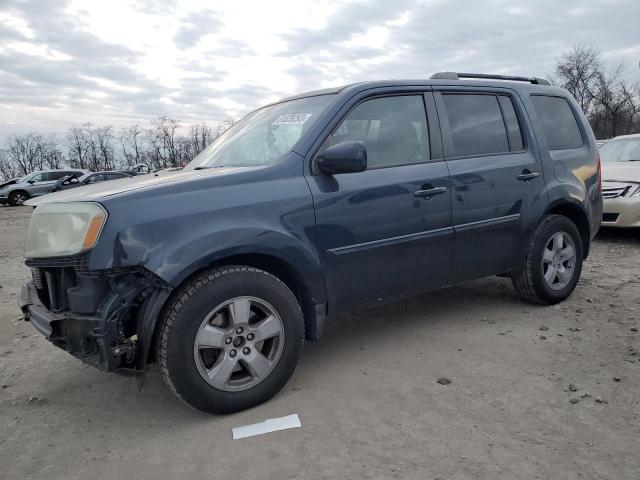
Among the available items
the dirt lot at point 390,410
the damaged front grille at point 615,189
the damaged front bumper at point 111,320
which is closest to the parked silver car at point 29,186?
the dirt lot at point 390,410

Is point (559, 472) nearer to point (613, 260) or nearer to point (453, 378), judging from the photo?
point (453, 378)

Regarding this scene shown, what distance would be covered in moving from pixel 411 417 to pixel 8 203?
25.1 metres

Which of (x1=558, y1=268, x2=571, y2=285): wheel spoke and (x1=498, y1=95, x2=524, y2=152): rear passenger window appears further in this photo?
(x1=558, y1=268, x2=571, y2=285): wheel spoke

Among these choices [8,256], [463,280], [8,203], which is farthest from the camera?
[8,203]

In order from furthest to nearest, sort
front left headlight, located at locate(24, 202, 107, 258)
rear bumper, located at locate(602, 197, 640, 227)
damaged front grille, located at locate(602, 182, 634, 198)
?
damaged front grille, located at locate(602, 182, 634, 198) < rear bumper, located at locate(602, 197, 640, 227) < front left headlight, located at locate(24, 202, 107, 258)

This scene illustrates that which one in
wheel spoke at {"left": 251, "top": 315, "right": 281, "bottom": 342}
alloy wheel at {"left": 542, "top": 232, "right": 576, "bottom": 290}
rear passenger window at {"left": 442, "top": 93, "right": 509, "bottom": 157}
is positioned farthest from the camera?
alloy wheel at {"left": 542, "top": 232, "right": 576, "bottom": 290}

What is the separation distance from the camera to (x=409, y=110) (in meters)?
3.78

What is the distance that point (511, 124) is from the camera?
4328 mm

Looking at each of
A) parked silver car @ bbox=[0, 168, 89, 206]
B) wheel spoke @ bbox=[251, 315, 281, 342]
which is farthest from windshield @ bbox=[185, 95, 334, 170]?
parked silver car @ bbox=[0, 168, 89, 206]

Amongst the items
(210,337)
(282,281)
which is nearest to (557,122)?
(282,281)

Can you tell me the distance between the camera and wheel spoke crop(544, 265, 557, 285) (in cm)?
455

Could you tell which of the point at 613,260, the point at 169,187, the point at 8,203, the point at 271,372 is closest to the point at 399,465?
the point at 271,372

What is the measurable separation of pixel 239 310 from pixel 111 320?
2.12 feet

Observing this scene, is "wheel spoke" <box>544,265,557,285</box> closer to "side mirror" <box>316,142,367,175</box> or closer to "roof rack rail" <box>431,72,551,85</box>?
"roof rack rail" <box>431,72,551,85</box>
